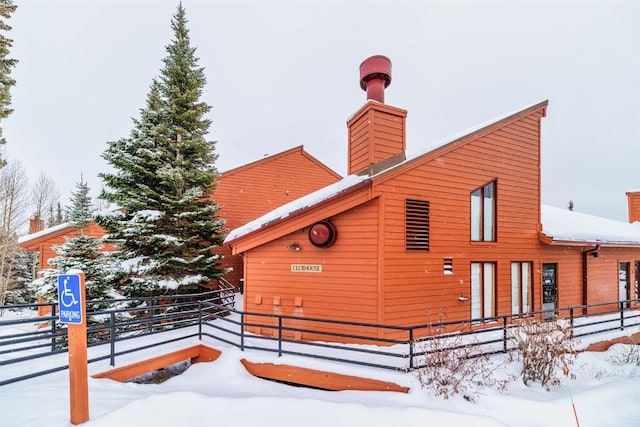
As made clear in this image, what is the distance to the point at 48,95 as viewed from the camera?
3541 centimetres

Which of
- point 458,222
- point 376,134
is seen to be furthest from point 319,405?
point 376,134

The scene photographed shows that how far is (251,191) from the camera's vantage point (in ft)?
50.4

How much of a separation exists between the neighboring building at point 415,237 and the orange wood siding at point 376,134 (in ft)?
0.09

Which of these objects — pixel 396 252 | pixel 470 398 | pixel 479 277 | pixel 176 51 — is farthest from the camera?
pixel 176 51

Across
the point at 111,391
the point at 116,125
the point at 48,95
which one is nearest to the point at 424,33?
the point at 111,391

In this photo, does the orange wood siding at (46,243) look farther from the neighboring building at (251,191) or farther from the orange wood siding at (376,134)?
the orange wood siding at (376,134)

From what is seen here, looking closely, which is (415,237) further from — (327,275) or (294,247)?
(294,247)

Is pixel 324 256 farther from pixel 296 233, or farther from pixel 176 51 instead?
pixel 176 51

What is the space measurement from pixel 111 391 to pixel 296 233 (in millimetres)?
4610

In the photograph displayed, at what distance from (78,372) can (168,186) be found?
7803 millimetres

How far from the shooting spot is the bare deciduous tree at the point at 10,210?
58.3 feet

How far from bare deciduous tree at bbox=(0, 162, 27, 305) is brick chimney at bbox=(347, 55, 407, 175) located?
21.1 m

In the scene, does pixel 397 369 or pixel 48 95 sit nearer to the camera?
pixel 397 369

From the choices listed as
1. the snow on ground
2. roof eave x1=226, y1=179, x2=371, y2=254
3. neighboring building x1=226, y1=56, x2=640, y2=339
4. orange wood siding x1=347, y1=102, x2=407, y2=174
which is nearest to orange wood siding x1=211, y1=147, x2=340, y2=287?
roof eave x1=226, y1=179, x2=371, y2=254
